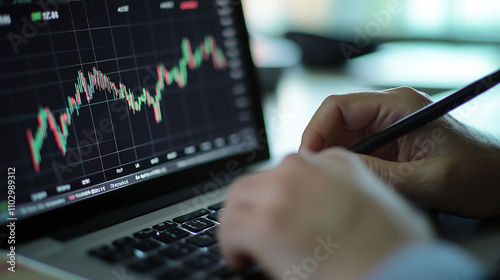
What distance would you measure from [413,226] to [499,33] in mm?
2153

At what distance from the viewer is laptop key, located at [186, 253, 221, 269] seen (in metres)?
0.42

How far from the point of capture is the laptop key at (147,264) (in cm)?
42

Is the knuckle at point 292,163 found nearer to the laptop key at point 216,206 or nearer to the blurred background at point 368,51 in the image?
the laptop key at point 216,206

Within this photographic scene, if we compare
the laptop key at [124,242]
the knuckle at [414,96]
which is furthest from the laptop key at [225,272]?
the knuckle at [414,96]

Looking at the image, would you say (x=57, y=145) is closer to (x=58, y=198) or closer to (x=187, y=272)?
(x=58, y=198)

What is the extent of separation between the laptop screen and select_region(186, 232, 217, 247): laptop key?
0.43ft

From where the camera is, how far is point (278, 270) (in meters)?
0.37

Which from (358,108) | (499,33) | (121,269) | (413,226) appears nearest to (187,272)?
(121,269)

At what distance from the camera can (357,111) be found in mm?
598

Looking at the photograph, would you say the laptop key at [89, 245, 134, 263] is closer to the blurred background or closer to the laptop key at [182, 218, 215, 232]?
the laptop key at [182, 218, 215, 232]

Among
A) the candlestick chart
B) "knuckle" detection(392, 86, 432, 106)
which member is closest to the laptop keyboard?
the candlestick chart

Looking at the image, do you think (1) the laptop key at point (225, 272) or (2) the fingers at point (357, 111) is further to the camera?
(2) the fingers at point (357, 111)

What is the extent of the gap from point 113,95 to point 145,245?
185 mm

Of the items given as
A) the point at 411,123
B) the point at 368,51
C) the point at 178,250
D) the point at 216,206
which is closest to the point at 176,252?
the point at 178,250
